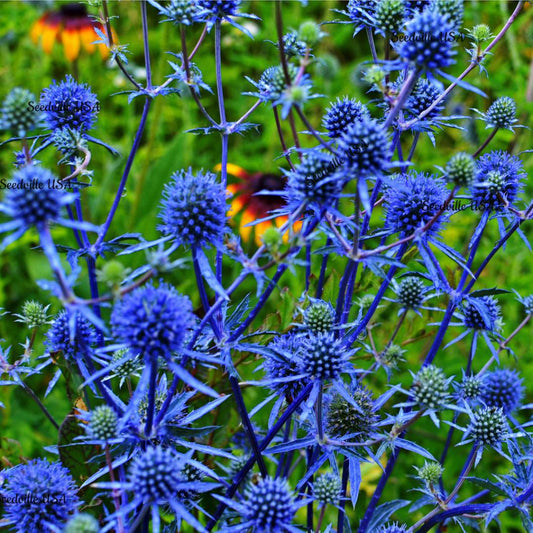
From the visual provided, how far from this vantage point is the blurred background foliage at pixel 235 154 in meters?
2.62

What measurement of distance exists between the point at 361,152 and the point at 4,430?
2196 mm

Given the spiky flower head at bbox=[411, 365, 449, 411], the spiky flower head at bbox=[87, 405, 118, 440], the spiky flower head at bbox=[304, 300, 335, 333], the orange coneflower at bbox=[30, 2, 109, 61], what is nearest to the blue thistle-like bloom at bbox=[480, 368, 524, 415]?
the spiky flower head at bbox=[411, 365, 449, 411]

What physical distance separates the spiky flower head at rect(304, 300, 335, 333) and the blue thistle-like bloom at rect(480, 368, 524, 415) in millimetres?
778

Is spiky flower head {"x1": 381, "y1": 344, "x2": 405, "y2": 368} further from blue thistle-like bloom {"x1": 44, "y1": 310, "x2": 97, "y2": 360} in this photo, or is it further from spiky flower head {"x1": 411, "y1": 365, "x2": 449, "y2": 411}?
blue thistle-like bloom {"x1": 44, "y1": 310, "x2": 97, "y2": 360}

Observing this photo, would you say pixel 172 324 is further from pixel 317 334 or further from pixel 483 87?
pixel 483 87

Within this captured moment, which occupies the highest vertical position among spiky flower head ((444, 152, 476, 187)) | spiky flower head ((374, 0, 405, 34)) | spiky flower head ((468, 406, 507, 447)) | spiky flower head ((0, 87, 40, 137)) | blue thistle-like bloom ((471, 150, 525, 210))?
spiky flower head ((374, 0, 405, 34))

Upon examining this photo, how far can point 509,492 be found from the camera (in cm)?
151

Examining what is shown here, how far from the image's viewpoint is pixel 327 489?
1.35 meters

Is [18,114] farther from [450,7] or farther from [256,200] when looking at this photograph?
[256,200]

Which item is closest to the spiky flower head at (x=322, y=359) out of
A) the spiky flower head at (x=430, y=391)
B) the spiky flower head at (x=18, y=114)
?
the spiky flower head at (x=430, y=391)

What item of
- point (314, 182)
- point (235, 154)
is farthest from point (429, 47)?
point (235, 154)

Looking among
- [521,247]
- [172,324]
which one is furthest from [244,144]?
[172,324]

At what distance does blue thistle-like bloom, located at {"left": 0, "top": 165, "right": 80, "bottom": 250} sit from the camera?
1.03 meters

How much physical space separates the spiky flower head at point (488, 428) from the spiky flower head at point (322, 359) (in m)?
0.48
